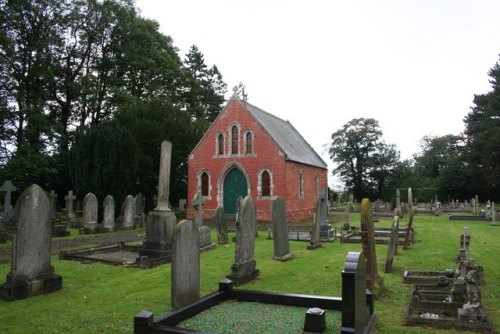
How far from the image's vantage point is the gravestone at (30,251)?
7879 millimetres

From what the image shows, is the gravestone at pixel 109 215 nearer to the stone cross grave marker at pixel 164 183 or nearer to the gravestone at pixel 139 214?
the gravestone at pixel 139 214

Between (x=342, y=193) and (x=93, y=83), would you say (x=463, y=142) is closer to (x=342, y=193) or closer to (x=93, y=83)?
(x=342, y=193)

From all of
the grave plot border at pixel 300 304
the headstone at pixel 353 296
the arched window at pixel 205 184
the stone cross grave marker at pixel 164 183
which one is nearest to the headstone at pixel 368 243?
the grave plot border at pixel 300 304

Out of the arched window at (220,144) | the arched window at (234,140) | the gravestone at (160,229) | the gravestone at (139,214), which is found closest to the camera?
the gravestone at (160,229)

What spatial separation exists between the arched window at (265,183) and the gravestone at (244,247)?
17263mm

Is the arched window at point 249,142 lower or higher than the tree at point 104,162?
higher

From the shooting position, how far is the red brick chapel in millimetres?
27328

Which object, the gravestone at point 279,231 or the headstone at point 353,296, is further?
the gravestone at point 279,231

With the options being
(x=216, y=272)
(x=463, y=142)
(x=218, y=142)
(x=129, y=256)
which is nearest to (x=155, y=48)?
(x=218, y=142)

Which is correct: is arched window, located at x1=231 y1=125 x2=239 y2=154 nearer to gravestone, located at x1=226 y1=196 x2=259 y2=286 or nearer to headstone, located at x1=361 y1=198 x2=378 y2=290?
gravestone, located at x1=226 y1=196 x2=259 y2=286

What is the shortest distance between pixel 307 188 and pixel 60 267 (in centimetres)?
2261

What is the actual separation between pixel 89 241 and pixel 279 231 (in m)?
8.76

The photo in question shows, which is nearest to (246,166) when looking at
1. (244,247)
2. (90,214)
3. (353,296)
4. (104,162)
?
(104,162)

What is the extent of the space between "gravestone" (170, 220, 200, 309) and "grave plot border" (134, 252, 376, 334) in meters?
0.56
